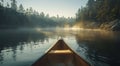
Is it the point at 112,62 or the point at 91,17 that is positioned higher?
the point at 91,17

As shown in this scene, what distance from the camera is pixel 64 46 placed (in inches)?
800

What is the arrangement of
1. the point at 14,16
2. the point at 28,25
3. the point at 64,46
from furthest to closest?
the point at 28,25 → the point at 14,16 → the point at 64,46

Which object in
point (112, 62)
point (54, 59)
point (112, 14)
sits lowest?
point (112, 62)

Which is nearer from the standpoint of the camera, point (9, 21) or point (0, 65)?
point (0, 65)

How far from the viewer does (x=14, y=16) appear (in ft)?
404

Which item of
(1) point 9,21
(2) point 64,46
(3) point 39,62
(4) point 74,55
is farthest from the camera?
(1) point 9,21

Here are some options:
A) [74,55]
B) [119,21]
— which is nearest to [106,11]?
[119,21]

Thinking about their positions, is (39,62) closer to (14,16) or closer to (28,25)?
(14,16)

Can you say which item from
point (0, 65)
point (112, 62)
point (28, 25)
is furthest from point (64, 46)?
point (28, 25)

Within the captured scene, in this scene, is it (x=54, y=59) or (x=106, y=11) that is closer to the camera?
(x=54, y=59)

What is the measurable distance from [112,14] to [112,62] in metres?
75.0

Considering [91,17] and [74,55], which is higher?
[91,17]

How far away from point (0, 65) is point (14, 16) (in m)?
112

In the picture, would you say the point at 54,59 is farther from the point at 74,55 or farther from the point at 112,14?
the point at 112,14
